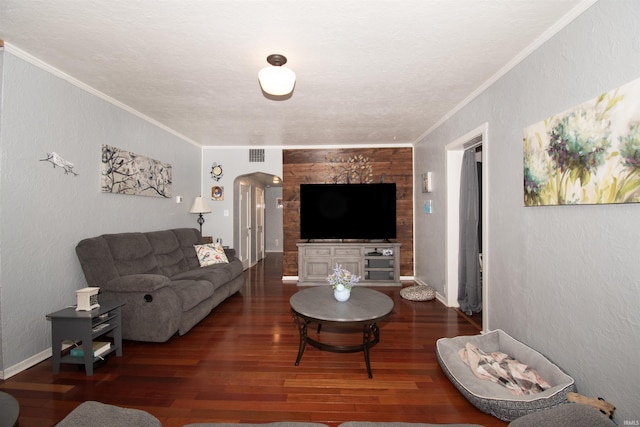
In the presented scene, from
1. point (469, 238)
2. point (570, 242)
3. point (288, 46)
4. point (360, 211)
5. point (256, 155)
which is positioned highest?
point (288, 46)

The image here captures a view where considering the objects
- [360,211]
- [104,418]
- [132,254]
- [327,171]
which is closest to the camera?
[104,418]

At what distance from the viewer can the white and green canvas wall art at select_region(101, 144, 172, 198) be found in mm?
3254

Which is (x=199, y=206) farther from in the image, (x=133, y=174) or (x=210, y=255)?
(x=133, y=174)

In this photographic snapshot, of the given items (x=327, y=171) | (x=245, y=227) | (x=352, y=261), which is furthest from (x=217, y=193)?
(x=352, y=261)

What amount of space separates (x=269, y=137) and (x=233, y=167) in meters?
1.16

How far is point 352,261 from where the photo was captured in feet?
16.8

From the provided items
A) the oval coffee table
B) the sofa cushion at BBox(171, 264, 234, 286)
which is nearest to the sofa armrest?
the sofa cushion at BBox(171, 264, 234, 286)

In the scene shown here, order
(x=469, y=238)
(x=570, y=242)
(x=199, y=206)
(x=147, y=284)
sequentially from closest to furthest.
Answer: (x=570, y=242) → (x=147, y=284) → (x=469, y=238) → (x=199, y=206)

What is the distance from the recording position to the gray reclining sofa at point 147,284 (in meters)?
2.77

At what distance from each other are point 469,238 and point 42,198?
4.52 meters

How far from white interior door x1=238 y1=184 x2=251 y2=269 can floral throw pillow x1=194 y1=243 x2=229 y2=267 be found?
1.48 meters

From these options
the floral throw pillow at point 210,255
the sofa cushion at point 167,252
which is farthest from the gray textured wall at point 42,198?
the floral throw pillow at point 210,255

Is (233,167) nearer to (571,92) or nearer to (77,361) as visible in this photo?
(77,361)

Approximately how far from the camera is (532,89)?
2238 millimetres
